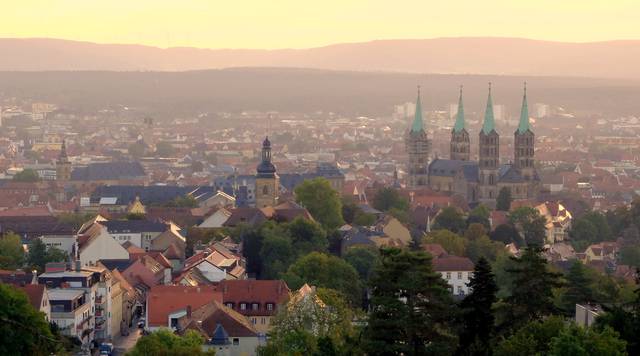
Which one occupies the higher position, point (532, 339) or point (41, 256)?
point (532, 339)

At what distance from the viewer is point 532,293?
47.8m

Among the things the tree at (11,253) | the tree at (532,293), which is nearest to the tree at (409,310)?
the tree at (532,293)

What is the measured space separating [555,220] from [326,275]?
53.2m

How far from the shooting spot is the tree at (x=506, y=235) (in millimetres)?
103562

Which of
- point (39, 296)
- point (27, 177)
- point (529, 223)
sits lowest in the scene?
point (27, 177)

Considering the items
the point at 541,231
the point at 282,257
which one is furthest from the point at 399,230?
the point at 282,257

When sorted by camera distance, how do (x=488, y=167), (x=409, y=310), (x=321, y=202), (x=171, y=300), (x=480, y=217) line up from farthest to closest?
(x=488, y=167) < (x=480, y=217) < (x=321, y=202) < (x=171, y=300) < (x=409, y=310)

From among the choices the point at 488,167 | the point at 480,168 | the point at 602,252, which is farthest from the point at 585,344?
the point at 480,168

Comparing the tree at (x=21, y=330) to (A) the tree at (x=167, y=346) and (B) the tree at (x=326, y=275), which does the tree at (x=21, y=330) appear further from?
(B) the tree at (x=326, y=275)

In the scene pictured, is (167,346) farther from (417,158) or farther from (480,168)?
(417,158)

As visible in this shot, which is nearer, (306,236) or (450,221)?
(306,236)

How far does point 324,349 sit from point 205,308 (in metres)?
19.9

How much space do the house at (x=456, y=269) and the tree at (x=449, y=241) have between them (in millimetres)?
8127

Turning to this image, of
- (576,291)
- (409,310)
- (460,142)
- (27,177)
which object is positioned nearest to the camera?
(409,310)
